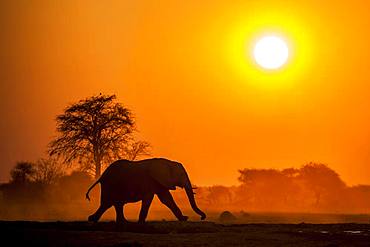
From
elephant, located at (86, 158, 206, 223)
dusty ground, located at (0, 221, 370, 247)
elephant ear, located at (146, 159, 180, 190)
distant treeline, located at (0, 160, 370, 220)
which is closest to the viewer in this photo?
dusty ground, located at (0, 221, 370, 247)

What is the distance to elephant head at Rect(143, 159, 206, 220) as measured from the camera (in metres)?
35.6

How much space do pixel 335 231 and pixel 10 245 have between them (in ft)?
43.7

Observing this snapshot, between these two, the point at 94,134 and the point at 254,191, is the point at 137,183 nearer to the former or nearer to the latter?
the point at 94,134

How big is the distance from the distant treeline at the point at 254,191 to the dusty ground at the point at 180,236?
4176 centimetres

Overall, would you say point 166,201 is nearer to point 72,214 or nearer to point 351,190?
point 72,214

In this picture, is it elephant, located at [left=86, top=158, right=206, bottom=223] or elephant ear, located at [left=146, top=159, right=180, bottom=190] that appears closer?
elephant, located at [left=86, top=158, right=206, bottom=223]

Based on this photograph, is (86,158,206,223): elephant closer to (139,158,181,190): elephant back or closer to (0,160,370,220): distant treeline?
(139,158,181,190): elephant back

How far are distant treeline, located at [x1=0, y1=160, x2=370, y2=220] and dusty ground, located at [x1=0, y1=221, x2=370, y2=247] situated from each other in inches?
1644

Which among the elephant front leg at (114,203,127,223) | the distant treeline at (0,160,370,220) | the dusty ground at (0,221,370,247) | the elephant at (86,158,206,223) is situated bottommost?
the dusty ground at (0,221,370,247)

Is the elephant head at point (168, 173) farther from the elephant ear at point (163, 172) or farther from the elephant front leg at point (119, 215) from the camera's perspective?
the elephant front leg at point (119, 215)

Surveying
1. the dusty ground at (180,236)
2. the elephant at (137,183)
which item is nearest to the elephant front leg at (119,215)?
the elephant at (137,183)

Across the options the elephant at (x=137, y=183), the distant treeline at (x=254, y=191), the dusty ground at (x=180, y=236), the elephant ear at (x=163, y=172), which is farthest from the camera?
the distant treeline at (x=254, y=191)

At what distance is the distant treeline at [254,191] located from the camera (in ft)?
260

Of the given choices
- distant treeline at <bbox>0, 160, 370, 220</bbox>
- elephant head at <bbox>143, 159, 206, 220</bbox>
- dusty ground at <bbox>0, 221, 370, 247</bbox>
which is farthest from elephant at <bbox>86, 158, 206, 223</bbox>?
distant treeline at <bbox>0, 160, 370, 220</bbox>
